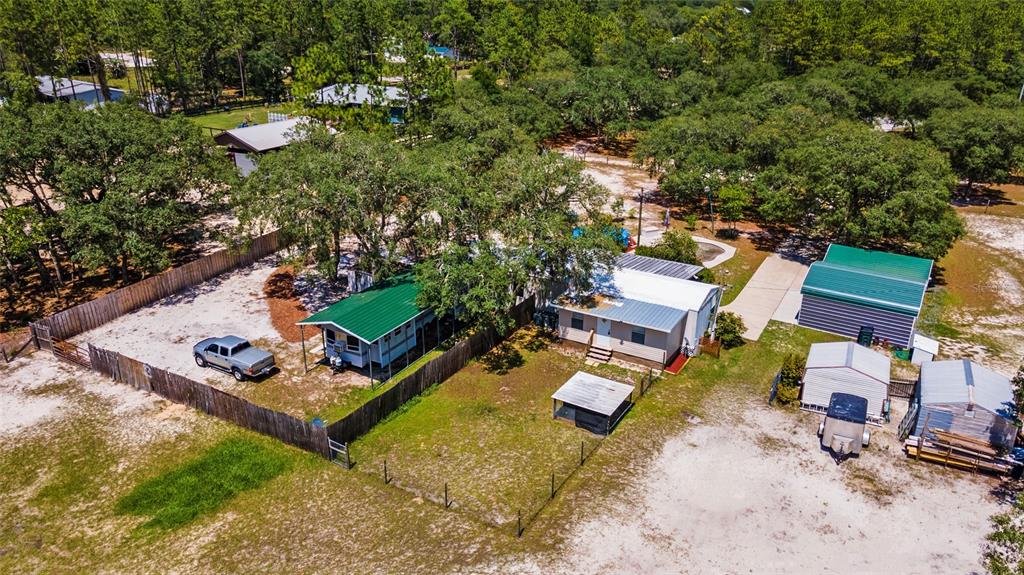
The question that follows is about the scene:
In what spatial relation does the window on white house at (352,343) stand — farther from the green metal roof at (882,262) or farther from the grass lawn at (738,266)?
the green metal roof at (882,262)

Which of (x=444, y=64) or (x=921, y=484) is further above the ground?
(x=444, y=64)

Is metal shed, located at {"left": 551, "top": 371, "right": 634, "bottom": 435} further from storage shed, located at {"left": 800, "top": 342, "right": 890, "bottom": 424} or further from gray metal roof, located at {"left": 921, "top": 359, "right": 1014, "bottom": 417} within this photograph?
gray metal roof, located at {"left": 921, "top": 359, "right": 1014, "bottom": 417}

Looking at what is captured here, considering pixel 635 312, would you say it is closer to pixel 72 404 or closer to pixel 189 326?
pixel 189 326

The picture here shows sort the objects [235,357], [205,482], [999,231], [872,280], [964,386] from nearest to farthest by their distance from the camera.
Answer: [205,482], [964,386], [235,357], [872,280], [999,231]

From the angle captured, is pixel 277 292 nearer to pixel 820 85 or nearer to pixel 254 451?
pixel 254 451

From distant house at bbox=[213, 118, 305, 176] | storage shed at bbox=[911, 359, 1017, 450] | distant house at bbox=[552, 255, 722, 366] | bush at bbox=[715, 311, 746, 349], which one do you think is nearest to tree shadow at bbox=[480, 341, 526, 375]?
distant house at bbox=[552, 255, 722, 366]

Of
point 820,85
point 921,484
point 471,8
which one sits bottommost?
point 921,484

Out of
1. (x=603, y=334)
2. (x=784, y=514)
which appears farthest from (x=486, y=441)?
(x=784, y=514)

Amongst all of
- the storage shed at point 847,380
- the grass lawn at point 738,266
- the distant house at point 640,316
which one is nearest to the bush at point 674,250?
the grass lawn at point 738,266

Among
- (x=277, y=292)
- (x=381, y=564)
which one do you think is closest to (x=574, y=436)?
(x=381, y=564)
